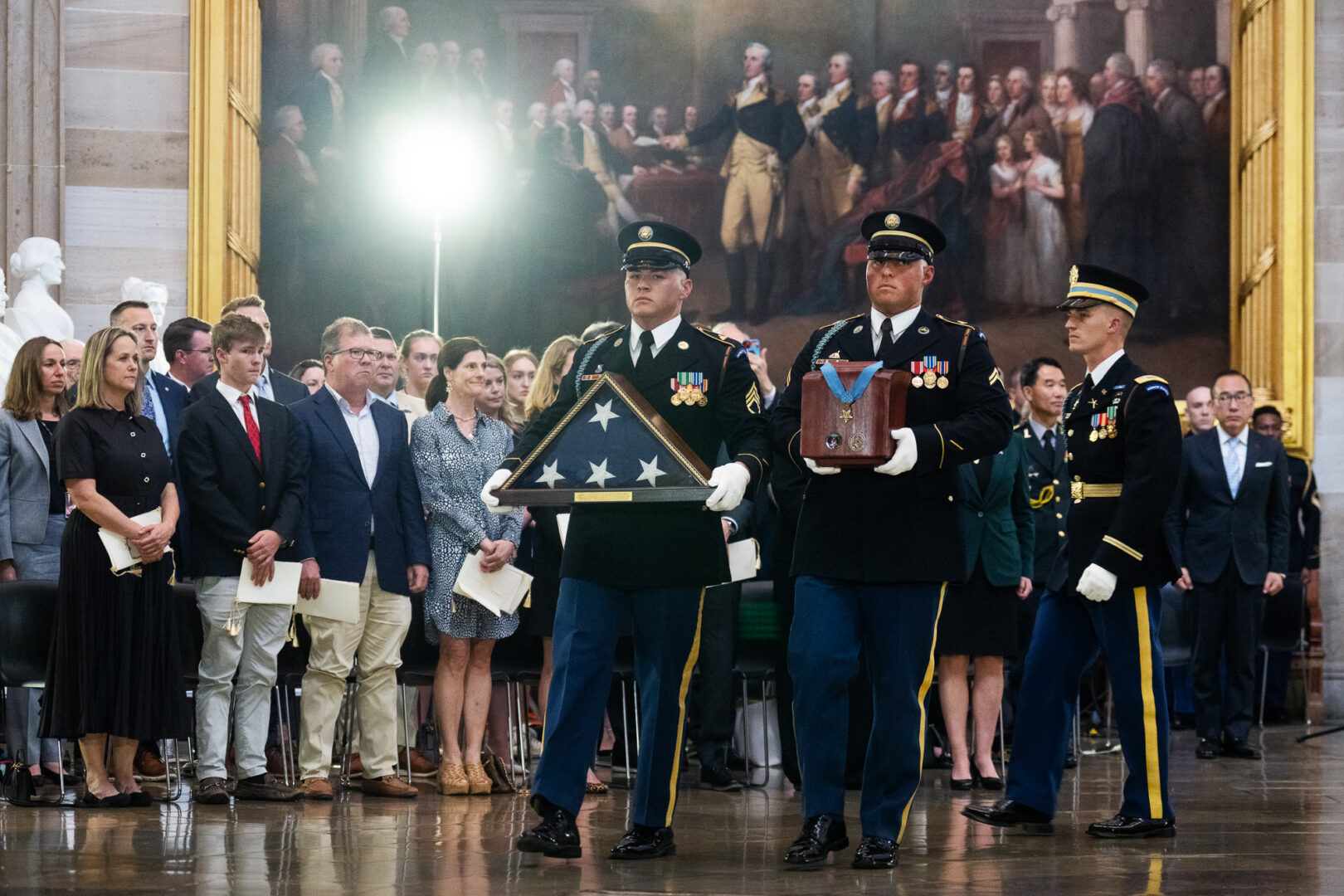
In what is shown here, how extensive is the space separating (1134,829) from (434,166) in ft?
26.1

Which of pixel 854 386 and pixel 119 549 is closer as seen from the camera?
pixel 854 386

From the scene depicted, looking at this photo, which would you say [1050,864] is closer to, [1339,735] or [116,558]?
[116,558]

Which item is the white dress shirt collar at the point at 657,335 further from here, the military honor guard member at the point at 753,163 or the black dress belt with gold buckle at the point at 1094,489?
the military honor guard member at the point at 753,163

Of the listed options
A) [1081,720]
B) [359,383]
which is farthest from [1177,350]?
[359,383]

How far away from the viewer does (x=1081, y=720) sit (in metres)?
10.4

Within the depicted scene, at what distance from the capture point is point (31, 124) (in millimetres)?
10805

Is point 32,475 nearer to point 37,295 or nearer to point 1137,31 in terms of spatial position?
point 37,295

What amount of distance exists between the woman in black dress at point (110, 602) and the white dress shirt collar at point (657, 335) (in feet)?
7.46

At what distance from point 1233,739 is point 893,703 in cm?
468

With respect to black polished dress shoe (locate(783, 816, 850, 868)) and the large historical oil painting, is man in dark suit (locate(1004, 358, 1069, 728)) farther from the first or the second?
the large historical oil painting

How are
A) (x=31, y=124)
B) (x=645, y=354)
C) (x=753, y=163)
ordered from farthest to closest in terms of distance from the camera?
(x=753, y=163)
(x=31, y=124)
(x=645, y=354)

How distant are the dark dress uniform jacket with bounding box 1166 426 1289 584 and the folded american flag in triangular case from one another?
5.38m

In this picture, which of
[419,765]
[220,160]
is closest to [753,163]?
[220,160]

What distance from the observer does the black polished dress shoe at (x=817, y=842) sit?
4.67 meters
